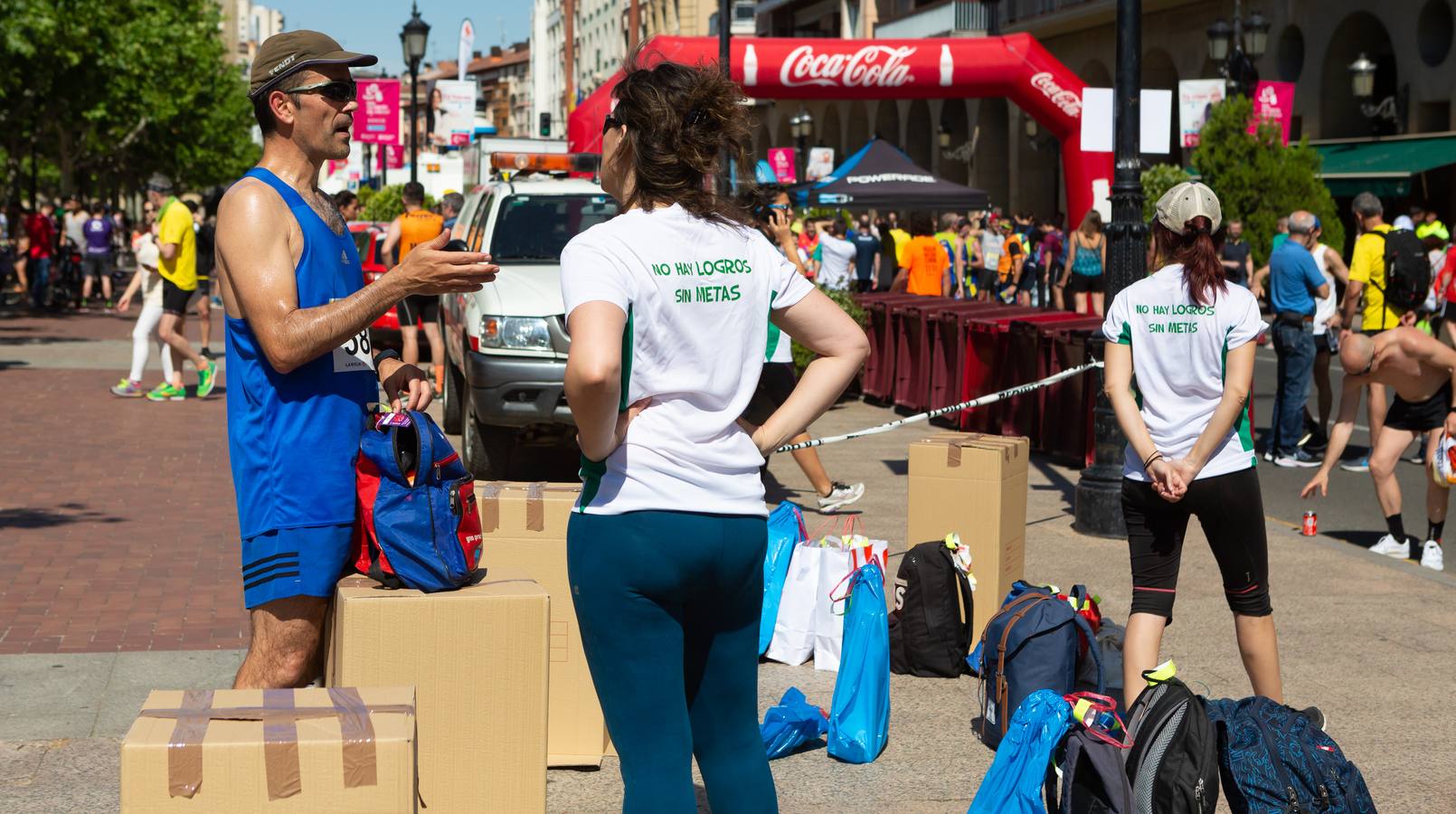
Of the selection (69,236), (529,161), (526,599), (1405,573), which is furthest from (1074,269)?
(69,236)

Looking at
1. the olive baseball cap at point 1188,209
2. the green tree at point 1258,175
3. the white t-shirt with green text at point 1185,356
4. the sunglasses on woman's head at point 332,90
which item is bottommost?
the white t-shirt with green text at point 1185,356

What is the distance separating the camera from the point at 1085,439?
12.0 meters

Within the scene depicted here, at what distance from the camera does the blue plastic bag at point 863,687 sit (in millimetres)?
5250

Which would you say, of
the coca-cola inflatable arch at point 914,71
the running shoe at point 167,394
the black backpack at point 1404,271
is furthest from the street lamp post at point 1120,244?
the coca-cola inflatable arch at point 914,71

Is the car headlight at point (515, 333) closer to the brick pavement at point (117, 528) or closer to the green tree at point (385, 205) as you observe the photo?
the brick pavement at point (117, 528)

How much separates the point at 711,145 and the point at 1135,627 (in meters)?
2.69

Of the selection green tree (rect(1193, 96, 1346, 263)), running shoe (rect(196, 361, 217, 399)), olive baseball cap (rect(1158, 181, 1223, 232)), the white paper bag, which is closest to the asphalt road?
the white paper bag

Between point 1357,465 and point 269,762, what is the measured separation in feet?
37.7

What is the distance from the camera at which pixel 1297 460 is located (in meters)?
13.0

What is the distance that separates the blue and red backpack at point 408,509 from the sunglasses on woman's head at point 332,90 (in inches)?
27.1

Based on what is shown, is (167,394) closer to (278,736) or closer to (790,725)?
(790,725)

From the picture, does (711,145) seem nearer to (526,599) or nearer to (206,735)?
(526,599)

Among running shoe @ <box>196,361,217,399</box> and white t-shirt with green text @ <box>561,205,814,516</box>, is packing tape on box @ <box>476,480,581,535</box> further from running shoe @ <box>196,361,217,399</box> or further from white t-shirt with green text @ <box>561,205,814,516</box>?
running shoe @ <box>196,361,217,399</box>

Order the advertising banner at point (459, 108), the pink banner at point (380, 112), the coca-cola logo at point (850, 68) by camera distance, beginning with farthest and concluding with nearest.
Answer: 1. the advertising banner at point (459, 108)
2. the pink banner at point (380, 112)
3. the coca-cola logo at point (850, 68)
